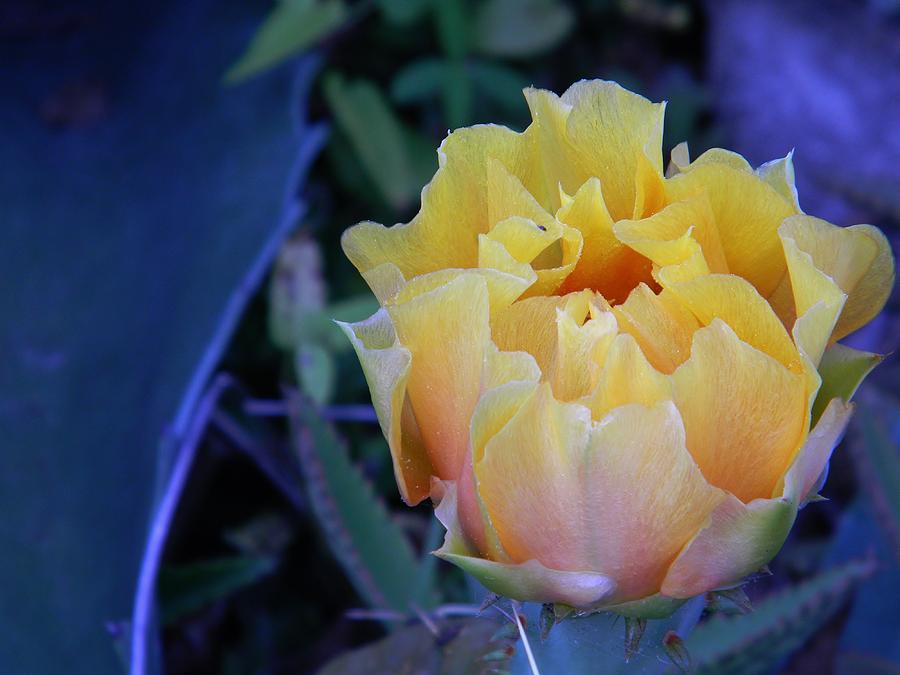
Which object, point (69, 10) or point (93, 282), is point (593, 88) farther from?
point (69, 10)

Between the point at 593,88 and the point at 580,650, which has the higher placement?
the point at 593,88

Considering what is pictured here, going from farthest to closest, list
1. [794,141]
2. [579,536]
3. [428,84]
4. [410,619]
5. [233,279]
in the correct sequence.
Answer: [794,141] < [428,84] < [233,279] < [410,619] < [579,536]

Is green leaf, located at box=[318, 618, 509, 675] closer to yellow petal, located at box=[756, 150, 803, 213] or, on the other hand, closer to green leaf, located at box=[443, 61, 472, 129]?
yellow petal, located at box=[756, 150, 803, 213]

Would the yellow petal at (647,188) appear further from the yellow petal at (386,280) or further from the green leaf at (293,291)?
the green leaf at (293,291)

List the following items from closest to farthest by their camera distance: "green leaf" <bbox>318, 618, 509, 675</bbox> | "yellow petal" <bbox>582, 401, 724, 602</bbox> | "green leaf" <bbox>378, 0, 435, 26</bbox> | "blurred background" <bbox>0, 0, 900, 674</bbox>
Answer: "yellow petal" <bbox>582, 401, 724, 602</bbox>
"green leaf" <bbox>318, 618, 509, 675</bbox>
"blurred background" <bbox>0, 0, 900, 674</bbox>
"green leaf" <bbox>378, 0, 435, 26</bbox>

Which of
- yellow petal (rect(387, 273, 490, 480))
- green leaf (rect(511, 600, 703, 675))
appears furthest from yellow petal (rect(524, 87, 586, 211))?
green leaf (rect(511, 600, 703, 675))

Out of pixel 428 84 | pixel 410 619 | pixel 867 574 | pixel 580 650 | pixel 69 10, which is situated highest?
pixel 69 10

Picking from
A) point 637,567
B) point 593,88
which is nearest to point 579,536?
point 637,567
